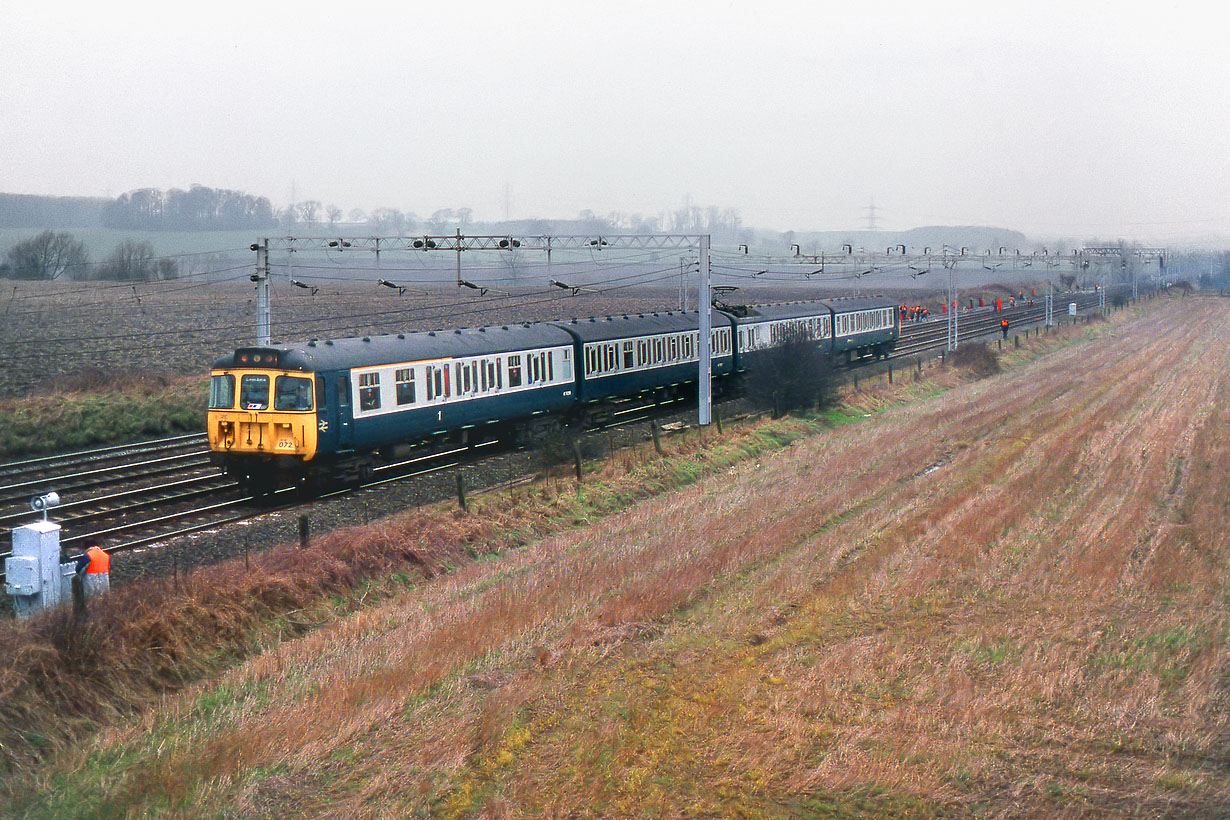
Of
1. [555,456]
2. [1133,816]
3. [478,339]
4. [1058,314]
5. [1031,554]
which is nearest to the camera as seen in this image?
[1133,816]

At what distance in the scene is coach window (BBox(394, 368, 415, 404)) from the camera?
74.8 ft

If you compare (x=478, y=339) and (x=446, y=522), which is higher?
(x=478, y=339)

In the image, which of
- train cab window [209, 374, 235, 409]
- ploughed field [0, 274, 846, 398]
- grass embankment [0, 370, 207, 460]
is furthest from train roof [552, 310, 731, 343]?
grass embankment [0, 370, 207, 460]

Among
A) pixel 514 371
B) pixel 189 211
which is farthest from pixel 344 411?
pixel 189 211

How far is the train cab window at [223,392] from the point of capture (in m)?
21.0

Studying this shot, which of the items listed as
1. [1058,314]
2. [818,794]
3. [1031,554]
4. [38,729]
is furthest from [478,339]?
[1058,314]

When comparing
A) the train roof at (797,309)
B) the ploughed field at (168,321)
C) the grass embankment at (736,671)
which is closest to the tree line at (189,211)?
the ploughed field at (168,321)

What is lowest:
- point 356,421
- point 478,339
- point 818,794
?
point 818,794

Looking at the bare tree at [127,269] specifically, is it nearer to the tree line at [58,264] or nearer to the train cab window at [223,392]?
the tree line at [58,264]

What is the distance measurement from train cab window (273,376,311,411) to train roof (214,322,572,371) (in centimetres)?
26

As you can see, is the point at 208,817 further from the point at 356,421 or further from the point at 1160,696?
the point at 356,421

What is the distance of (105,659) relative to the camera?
1059cm

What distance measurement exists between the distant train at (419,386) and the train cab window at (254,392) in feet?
0.07

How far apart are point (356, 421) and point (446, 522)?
15.8 ft
